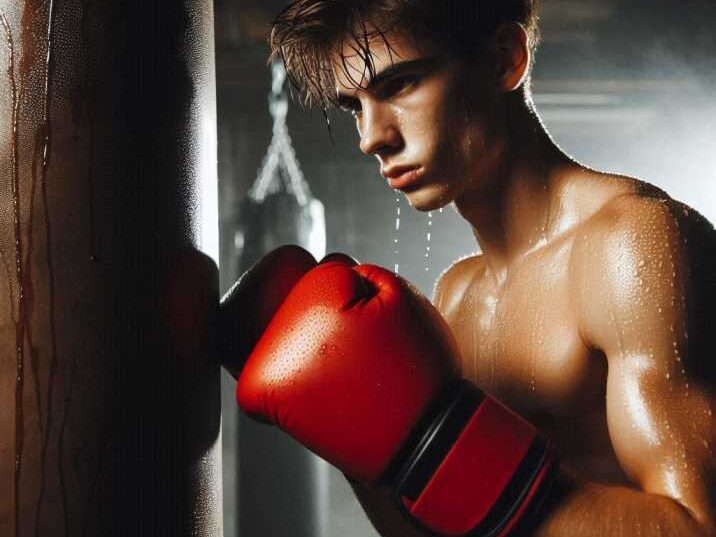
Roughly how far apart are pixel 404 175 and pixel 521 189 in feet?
0.63

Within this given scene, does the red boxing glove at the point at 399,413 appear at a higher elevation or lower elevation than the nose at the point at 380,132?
lower

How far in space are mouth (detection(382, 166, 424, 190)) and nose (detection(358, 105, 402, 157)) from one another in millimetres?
29

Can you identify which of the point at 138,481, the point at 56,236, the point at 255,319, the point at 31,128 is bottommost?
the point at 138,481

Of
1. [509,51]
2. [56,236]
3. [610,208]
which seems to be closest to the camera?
[56,236]

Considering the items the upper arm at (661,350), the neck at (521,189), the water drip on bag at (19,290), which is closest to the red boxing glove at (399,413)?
the upper arm at (661,350)

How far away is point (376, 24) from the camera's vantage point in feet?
3.52

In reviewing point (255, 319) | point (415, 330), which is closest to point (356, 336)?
point (415, 330)

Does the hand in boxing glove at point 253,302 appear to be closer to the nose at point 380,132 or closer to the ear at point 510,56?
the nose at point 380,132

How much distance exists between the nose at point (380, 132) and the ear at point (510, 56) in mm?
205

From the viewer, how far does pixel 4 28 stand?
0.76 m

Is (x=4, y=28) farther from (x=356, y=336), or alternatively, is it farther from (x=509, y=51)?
(x=509, y=51)

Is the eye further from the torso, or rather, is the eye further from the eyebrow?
the torso

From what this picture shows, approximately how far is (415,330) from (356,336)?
73mm

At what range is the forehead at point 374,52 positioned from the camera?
1062 millimetres
